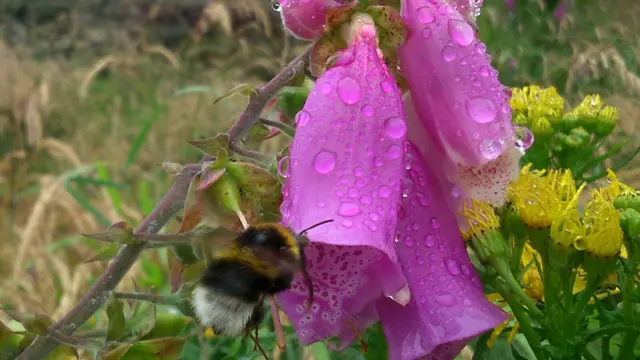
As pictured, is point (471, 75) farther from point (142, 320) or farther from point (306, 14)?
point (142, 320)

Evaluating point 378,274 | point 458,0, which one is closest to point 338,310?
point 378,274

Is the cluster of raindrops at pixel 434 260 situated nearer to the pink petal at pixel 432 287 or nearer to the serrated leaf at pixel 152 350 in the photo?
the pink petal at pixel 432 287

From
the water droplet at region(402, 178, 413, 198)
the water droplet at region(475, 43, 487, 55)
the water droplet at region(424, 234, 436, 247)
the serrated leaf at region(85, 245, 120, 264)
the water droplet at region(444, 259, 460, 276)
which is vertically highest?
the water droplet at region(475, 43, 487, 55)

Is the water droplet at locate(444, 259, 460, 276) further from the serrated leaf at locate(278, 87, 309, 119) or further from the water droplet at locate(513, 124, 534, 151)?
the serrated leaf at locate(278, 87, 309, 119)

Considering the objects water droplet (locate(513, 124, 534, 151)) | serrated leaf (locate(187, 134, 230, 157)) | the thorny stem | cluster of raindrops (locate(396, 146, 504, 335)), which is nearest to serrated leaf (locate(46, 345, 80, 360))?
the thorny stem

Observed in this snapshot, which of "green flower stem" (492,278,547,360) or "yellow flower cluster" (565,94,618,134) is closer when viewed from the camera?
"green flower stem" (492,278,547,360)

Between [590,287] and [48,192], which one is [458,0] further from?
[48,192]
